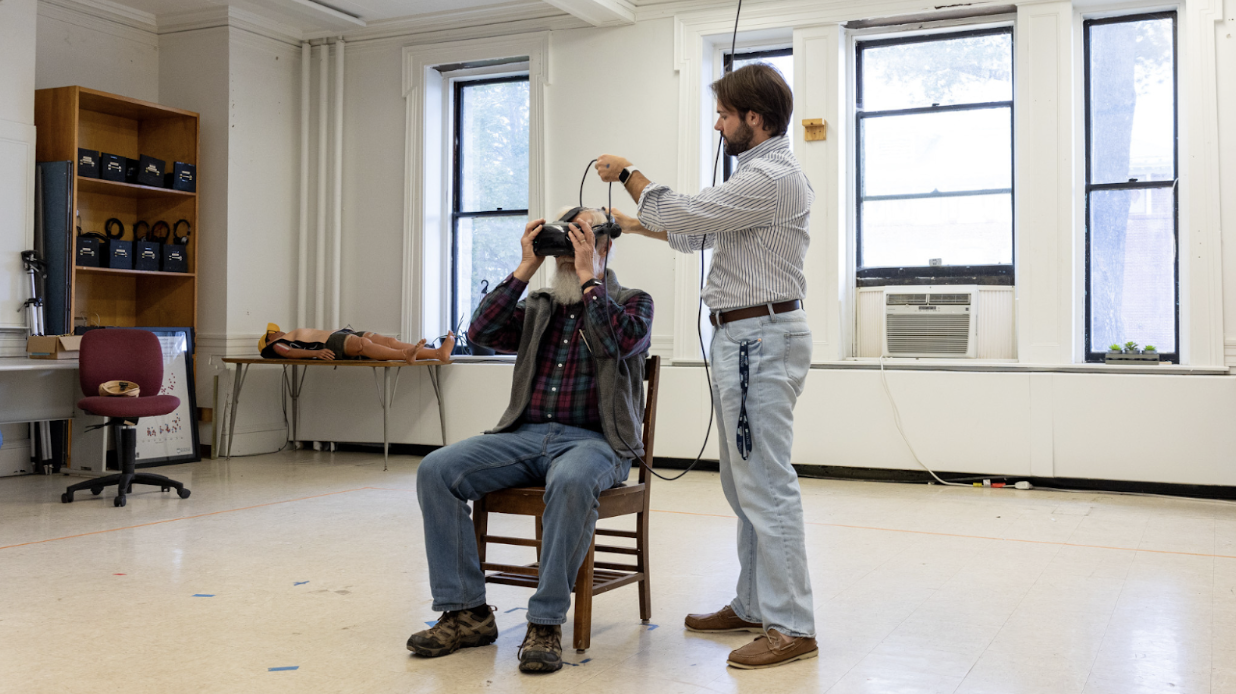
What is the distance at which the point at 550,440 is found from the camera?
8.45 ft

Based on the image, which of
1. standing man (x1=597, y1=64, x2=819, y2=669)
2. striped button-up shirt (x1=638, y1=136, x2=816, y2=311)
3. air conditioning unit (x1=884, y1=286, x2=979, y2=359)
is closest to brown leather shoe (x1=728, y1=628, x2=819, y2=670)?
standing man (x1=597, y1=64, x2=819, y2=669)

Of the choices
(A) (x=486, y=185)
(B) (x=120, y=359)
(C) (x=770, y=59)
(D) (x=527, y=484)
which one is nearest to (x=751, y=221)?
(D) (x=527, y=484)

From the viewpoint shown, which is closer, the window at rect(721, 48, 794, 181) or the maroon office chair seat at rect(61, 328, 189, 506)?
the maroon office chair seat at rect(61, 328, 189, 506)

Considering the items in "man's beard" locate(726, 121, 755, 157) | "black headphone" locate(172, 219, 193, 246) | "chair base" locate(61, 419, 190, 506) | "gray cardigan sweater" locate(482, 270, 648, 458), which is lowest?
"chair base" locate(61, 419, 190, 506)

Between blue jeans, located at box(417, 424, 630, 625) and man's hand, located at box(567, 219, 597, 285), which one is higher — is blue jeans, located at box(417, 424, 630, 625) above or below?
below

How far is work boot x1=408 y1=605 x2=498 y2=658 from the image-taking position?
7.95 feet

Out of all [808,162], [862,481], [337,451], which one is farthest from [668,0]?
[337,451]

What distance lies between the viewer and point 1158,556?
12.0 feet

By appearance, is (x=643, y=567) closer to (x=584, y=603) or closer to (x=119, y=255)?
(x=584, y=603)

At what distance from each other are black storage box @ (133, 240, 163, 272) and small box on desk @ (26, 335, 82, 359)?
109 centimetres

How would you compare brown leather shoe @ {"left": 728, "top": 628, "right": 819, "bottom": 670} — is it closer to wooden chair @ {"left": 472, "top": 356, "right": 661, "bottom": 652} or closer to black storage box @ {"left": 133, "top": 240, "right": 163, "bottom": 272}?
wooden chair @ {"left": 472, "top": 356, "right": 661, "bottom": 652}

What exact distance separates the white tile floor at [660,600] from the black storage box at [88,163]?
2.06 meters

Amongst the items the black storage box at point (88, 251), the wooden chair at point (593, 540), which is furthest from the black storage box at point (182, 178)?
the wooden chair at point (593, 540)

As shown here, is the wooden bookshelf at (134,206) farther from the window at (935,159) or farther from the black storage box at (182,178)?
the window at (935,159)
